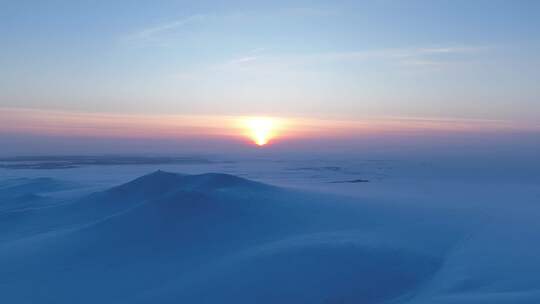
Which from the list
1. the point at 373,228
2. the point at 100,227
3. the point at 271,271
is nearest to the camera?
the point at 271,271

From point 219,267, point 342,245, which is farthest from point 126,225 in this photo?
point 342,245

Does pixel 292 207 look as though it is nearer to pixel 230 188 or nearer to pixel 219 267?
pixel 230 188

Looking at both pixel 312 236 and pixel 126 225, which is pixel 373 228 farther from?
pixel 126 225

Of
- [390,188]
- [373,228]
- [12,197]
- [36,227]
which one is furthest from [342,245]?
[12,197]

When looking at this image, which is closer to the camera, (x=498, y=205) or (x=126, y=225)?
(x=126, y=225)

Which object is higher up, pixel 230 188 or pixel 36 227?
pixel 230 188

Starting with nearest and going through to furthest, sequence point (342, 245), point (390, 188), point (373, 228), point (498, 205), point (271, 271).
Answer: point (271, 271) < point (342, 245) < point (373, 228) < point (498, 205) < point (390, 188)
